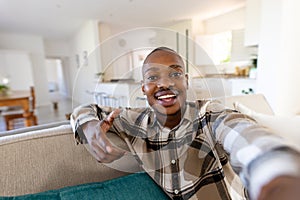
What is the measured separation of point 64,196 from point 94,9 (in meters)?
3.79

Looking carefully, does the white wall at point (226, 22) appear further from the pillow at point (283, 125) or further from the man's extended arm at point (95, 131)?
the man's extended arm at point (95, 131)

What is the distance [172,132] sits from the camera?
581 millimetres

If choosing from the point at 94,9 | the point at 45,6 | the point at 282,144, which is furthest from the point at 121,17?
the point at 282,144

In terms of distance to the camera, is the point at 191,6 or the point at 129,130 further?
the point at 191,6

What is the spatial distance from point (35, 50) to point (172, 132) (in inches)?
266

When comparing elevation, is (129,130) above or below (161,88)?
below

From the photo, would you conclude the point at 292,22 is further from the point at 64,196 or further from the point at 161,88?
the point at 64,196

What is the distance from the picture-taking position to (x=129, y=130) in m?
0.63

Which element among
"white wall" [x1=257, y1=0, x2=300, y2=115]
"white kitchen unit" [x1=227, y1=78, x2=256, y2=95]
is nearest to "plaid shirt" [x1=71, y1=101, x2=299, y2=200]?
"white wall" [x1=257, y1=0, x2=300, y2=115]

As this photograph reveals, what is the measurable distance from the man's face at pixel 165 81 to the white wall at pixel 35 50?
6.58 m

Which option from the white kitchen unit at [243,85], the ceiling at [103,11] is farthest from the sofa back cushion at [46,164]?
the ceiling at [103,11]

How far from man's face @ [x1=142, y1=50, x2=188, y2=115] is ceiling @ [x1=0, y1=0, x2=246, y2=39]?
3.16 metres

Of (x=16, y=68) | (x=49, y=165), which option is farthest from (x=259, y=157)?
(x=16, y=68)

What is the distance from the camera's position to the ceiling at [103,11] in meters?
3.27
